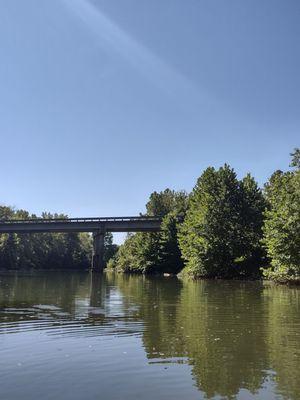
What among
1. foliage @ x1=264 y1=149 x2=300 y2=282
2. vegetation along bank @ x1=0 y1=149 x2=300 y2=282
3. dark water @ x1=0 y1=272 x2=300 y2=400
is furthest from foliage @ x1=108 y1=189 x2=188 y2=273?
dark water @ x1=0 y1=272 x2=300 y2=400

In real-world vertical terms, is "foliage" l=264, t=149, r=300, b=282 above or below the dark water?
above

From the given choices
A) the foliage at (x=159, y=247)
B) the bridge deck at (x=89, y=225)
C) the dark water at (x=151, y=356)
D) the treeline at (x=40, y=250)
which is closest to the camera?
the dark water at (x=151, y=356)

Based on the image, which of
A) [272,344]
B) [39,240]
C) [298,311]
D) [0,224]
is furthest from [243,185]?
[39,240]

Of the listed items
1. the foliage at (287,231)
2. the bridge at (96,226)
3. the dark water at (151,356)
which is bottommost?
the dark water at (151,356)

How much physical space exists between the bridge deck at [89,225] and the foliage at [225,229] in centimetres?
3475

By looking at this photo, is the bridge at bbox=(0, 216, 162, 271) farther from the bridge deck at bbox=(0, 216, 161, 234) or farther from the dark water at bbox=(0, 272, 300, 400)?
the dark water at bbox=(0, 272, 300, 400)

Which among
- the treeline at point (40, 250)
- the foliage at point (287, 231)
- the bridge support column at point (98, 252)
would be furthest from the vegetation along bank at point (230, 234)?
the treeline at point (40, 250)

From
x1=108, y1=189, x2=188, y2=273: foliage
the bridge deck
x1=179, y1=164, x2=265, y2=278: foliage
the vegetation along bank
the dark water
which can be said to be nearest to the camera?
the dark water

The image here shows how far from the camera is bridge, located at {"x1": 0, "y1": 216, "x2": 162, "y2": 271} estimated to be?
97.8 meters

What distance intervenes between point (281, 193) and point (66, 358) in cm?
3637

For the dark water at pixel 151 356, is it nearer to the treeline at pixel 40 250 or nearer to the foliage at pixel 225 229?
the foliage at pixel 225 229

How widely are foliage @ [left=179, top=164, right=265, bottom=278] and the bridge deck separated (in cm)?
3475

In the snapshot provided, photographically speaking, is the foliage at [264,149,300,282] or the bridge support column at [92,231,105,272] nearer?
the foliage at [264,149,300,282]

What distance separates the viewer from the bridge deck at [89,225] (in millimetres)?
97625
